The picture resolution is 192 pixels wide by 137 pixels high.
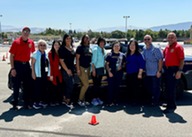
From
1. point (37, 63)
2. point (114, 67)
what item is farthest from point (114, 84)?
point (37, 63)

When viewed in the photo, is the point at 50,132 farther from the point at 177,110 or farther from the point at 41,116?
the point at 177,110

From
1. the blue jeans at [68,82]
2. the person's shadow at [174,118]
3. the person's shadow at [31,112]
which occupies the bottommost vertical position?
the person's shadow at [31,112]

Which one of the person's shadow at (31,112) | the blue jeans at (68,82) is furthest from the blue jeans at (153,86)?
the person's shadow at (31,112)

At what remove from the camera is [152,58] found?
21.4ft

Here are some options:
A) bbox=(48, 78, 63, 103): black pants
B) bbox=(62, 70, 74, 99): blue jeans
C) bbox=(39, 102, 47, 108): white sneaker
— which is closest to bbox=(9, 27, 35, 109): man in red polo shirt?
bbox=(39, 102, 47, 108): white sneaker

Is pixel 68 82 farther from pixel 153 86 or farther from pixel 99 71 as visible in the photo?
pixel 153 86

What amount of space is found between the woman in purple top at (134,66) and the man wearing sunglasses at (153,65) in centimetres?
16

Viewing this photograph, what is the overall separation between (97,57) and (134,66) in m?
0.93

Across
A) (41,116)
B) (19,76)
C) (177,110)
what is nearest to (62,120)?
(41,116)

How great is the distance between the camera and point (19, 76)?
640 centimetres

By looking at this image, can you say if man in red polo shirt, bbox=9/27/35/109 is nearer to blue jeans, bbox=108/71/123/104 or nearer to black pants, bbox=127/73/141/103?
blue jeans, bbox=108/71/123/104

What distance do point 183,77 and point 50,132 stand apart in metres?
4.09

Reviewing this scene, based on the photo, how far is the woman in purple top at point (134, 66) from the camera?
6605 mm

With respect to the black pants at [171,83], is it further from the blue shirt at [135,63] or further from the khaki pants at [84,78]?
the khaki pants at [84,78]
